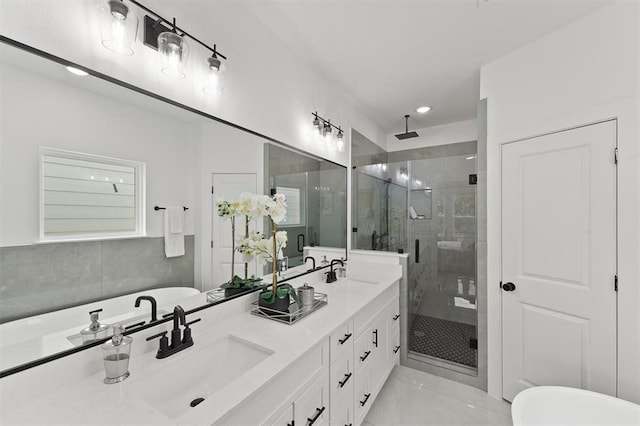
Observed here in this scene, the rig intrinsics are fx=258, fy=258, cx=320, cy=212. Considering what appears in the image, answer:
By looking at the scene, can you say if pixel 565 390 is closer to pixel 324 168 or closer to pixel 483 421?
pixel 483 421

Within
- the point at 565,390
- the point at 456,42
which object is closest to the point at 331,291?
the point at 565,390

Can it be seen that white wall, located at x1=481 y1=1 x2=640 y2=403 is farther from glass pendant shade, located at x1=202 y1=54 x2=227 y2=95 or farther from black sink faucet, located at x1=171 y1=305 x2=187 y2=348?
black sink faucet, located at x1=171 y1=305 x2=187 y2=348

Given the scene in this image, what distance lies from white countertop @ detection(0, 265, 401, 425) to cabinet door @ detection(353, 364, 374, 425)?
0.51m

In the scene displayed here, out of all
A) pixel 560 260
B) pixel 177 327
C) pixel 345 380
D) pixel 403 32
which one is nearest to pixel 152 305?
pixel 177 327

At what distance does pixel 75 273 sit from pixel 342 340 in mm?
1223

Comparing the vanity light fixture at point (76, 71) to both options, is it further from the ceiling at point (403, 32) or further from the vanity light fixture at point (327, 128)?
the vanity light fixture at point (327, 128)

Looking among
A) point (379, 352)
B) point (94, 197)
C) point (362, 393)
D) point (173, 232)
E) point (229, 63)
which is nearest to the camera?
point (94, 197)

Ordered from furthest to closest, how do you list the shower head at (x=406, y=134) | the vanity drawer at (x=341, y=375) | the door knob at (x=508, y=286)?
1. the shower head at (x=406, y=134)
2. the door knob at (x=508, y=286)
3. the vanity drawer at (x=341, y=375)

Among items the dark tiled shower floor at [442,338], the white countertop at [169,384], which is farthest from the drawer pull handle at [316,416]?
the dark tiled shower floor at [442,338]

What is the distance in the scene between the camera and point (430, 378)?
2.33m

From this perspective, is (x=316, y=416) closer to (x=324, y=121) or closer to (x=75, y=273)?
(x=75, y=273)

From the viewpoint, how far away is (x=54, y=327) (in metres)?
0.87

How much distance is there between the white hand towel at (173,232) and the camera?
3.96 ft

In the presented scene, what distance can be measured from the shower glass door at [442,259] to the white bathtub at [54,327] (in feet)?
7.88
